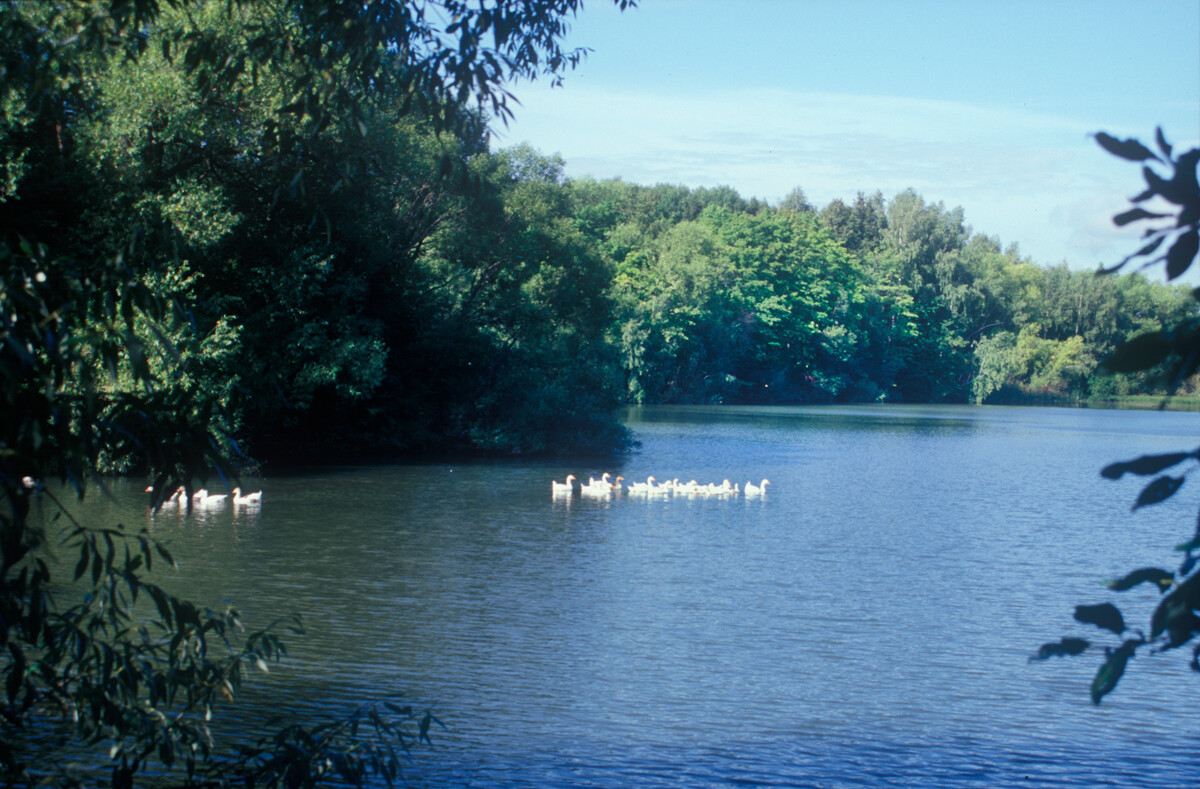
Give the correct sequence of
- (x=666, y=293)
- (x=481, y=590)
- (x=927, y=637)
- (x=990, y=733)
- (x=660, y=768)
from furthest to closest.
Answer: (x=666, y=293) < (x=481, y=590) < (x=927, y=637) < (x=990, y=733) < (x=660, y=768)

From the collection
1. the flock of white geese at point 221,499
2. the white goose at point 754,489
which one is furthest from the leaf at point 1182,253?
the white goose at point 754,489

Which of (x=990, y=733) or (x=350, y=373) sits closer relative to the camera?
(x=990, y=733)

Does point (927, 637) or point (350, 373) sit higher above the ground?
point (350, 373)

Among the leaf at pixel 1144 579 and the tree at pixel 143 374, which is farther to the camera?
the tree at pixel 143 374

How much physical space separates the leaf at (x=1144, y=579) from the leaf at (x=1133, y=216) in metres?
0.62

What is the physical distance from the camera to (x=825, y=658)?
1052 centimetres

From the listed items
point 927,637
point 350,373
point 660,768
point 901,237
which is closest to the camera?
point 660,768

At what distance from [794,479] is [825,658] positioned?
14784mm

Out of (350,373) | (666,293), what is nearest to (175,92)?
(350,373)

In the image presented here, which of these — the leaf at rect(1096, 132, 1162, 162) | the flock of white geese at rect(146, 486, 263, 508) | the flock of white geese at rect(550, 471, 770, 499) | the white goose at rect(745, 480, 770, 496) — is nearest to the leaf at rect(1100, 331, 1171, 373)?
the leaf at rect(1096, 132, 1162, 162)

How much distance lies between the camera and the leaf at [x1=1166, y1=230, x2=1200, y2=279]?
196 cm

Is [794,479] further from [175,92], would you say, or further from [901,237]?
[901,237]

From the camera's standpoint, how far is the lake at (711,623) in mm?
8008

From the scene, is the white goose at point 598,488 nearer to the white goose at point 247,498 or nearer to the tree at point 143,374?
the white goose at point 247,498
